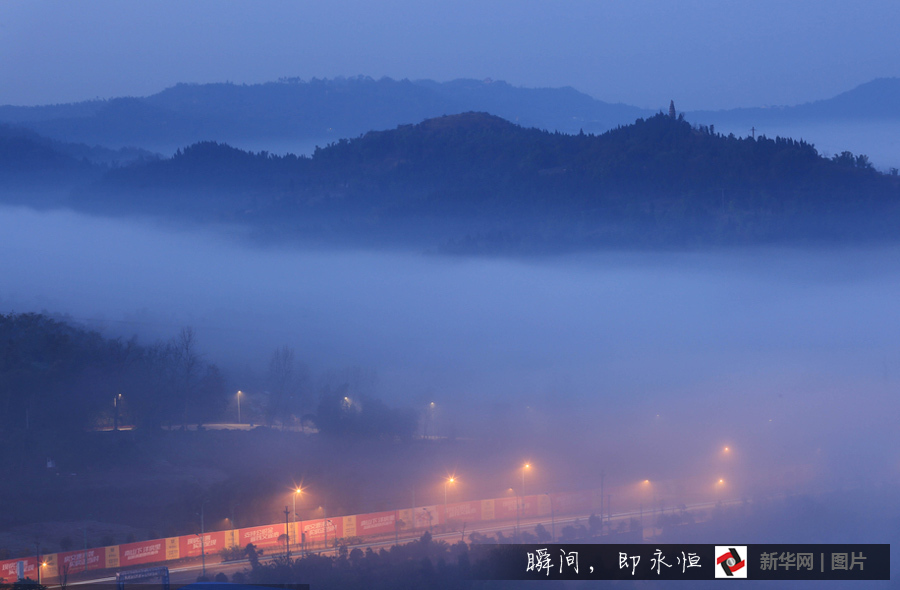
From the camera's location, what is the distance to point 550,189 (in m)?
165

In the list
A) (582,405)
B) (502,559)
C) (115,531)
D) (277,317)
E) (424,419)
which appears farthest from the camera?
(277,317)

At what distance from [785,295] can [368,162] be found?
290ft

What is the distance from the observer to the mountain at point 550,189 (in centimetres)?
14912

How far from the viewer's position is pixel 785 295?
153125mm

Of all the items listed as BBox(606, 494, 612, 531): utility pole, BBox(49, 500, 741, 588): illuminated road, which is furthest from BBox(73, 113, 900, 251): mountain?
BBox(606, 494, 612, 531): utility pole

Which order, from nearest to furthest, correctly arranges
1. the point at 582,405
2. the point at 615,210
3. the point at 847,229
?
the point at 582,405
the point at 847,229
the point at 615,210

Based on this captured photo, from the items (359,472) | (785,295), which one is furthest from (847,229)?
(359,472)

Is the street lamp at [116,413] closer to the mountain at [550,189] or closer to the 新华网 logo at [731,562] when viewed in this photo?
the 新华网 logo at [731,562]

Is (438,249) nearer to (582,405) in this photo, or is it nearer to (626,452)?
(582,405)

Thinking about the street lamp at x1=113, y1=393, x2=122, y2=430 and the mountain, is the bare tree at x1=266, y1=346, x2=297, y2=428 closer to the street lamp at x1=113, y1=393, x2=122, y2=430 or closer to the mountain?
the street lamp at x1=113, y1=393, x2=122, y2=430

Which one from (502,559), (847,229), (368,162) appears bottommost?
(502,559)
